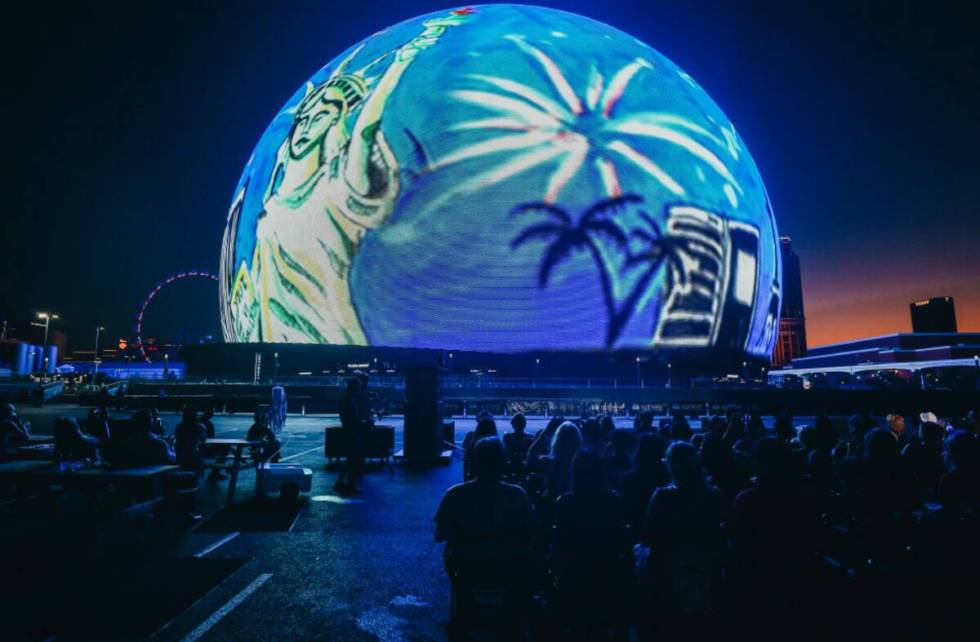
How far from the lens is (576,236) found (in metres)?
13.6

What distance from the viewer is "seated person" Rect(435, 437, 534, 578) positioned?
2773mm

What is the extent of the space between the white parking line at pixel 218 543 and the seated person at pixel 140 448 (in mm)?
1510

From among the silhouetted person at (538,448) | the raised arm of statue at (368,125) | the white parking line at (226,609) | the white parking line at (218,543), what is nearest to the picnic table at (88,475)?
the white parking line at (218,543)

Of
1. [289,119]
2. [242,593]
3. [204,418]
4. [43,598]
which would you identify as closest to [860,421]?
[242,593]

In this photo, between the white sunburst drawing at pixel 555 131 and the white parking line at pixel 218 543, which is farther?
the white sunburst drawing at pixel 555 131

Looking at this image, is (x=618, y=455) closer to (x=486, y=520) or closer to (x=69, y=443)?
(x=486, y=520)

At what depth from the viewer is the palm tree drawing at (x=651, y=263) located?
1376 cm

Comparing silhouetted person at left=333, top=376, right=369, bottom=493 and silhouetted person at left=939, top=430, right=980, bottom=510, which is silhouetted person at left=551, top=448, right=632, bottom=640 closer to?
silhouetted person at left=939, top=430, right=980, bottom=510

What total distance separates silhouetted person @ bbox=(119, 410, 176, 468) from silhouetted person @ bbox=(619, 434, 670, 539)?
224 inches

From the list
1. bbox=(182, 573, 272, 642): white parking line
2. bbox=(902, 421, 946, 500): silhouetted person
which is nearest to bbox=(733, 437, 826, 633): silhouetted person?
bbox=(902, 421, 946, 500): silhouetted person

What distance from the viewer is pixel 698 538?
8.96ft

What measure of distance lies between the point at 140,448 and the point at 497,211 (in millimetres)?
10020

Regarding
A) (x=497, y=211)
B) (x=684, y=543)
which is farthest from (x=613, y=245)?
(x=684, y=543)

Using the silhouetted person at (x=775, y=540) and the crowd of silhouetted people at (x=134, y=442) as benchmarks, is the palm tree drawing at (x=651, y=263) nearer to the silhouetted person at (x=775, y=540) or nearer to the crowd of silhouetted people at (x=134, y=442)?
the crowd of silhouetted people at (x=134, y=442)
